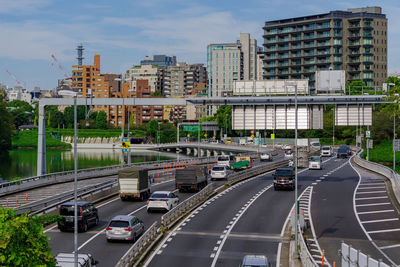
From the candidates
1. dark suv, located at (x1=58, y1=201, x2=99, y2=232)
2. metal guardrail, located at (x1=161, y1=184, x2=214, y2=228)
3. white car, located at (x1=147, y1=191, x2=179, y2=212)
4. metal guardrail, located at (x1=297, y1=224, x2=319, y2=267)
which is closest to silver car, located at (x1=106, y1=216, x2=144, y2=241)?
dark suv, located at (x1=58, y1=201, x2=99, y2=232)

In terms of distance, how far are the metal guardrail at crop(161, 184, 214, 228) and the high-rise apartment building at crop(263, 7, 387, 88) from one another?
5627 inches

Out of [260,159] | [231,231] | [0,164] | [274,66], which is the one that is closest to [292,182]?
[231,231]

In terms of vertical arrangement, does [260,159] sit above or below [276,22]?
below

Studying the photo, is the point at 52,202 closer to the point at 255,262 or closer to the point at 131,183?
the point at 131,183

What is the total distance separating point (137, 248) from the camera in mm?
28266

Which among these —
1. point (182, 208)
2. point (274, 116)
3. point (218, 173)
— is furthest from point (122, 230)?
point (218, 173)

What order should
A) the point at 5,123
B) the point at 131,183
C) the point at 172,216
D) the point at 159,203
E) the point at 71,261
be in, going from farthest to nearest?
the point at 5,123 < the point at 131,183 < the point at 159,203 < the point at 172,216 < the point at 71,261

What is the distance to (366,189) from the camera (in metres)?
56.6

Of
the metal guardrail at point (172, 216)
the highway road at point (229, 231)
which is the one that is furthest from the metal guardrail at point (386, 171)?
the metal guardrail at point (172, 216)

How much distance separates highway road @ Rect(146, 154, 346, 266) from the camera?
29.1 meters

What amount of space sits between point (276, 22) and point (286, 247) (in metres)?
174

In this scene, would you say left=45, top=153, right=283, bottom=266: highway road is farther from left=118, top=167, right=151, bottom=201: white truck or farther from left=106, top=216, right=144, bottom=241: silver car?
left=118, top=167, right=151, bottom=201: white truck

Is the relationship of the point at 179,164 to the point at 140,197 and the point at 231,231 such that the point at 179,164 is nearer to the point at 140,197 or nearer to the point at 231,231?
the point at 140,197

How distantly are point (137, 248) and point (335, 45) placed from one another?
168560 millimetres
